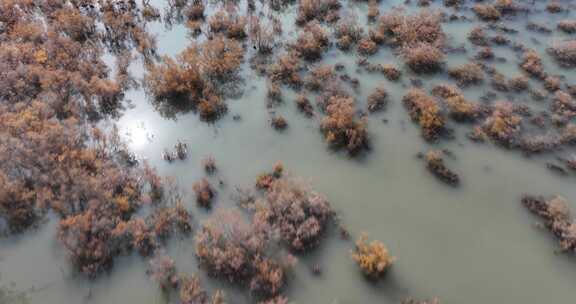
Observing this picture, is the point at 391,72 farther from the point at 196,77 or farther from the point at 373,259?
the point at 373,259

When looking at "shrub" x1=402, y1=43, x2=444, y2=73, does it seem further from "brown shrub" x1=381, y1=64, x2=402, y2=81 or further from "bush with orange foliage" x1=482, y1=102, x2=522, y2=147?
"bush with orange foliage" x1=482, y1=102, x2=522, y2=147

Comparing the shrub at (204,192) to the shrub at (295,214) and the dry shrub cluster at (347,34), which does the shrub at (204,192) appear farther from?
the dry shrub cluster at (347,34)

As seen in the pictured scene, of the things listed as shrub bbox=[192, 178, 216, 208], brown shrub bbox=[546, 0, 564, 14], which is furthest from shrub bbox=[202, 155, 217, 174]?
brown shrub bbox=[546, 0, 564, 14]

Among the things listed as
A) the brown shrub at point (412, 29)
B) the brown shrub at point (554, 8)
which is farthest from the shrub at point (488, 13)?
the brown shrub at point (554, 8)


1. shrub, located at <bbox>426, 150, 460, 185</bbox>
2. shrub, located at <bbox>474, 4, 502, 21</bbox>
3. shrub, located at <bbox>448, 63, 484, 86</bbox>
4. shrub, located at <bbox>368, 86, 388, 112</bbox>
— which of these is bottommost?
shrub, located at <bbox>426, 150, 460, 185</bbox>

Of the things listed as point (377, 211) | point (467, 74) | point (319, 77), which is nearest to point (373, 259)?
point (377, 211)
